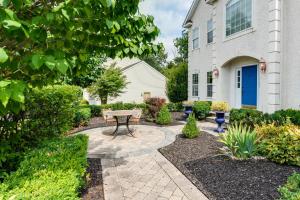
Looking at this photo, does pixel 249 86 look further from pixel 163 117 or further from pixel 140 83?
pixel 140 83

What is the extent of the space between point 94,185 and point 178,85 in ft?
55.0

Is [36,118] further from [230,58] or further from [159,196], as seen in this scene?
[230,58]

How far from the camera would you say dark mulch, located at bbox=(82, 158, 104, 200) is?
4.28 meters

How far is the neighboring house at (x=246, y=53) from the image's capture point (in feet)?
31.2

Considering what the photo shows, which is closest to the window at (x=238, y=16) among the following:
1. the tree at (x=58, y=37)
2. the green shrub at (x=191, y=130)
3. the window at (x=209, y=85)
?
the window at (x=209, y=85)

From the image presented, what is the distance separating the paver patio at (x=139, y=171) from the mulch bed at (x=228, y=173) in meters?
0.27

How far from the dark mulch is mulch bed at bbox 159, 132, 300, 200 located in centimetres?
190

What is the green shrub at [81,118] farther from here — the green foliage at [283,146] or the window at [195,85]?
the green foliage at [283,146]

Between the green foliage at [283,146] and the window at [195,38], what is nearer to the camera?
the green foliage at [283,146]

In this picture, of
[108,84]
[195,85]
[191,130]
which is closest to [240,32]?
[191,130]

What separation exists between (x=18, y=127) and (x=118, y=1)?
4.04 m

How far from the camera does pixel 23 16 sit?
2854 mm

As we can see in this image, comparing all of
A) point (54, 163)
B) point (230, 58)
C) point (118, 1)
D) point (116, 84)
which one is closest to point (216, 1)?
point (230, 58)

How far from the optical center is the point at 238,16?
12.1m
